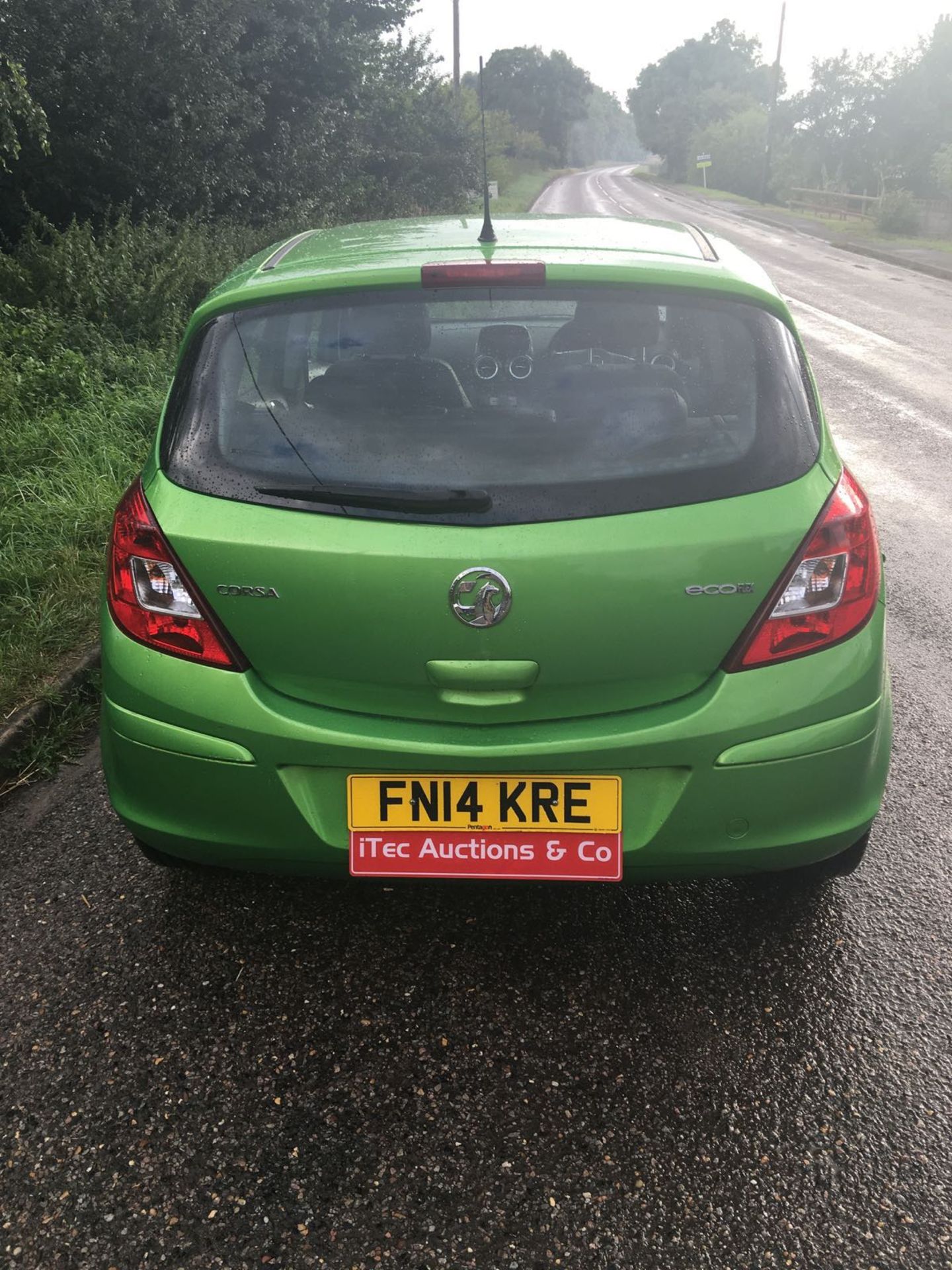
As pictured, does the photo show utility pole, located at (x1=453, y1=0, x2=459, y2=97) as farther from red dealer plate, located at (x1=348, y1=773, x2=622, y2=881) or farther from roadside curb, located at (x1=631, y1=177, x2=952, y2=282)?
red dealer plate, located at (x1=348, y1=773, x2=622, y2=881)

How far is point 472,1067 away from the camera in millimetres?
2271

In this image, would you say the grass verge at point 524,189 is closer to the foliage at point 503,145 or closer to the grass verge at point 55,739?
the foliage at point 503,145

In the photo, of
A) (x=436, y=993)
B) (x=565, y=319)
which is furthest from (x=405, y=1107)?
(x=565, y=319)

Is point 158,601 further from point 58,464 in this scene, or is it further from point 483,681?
point 58,464

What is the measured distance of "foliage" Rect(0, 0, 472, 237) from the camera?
40.0 ft

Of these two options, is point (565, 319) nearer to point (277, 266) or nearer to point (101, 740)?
point (277, 266)

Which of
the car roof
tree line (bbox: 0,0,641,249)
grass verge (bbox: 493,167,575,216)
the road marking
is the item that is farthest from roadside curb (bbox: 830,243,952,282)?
the car roof

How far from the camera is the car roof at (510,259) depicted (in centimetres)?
231

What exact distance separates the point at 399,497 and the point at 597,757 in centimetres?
65

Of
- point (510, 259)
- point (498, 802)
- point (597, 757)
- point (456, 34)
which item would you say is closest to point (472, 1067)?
point (498, 802)

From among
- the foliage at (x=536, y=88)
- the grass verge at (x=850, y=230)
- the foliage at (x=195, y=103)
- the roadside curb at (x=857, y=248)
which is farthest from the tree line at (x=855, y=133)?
the foliage at (x=195, y=103)

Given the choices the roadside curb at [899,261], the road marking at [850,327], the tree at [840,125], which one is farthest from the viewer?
the tree at [840,125]

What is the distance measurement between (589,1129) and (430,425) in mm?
1428

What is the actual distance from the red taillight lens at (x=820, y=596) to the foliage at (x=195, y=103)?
441 inches
